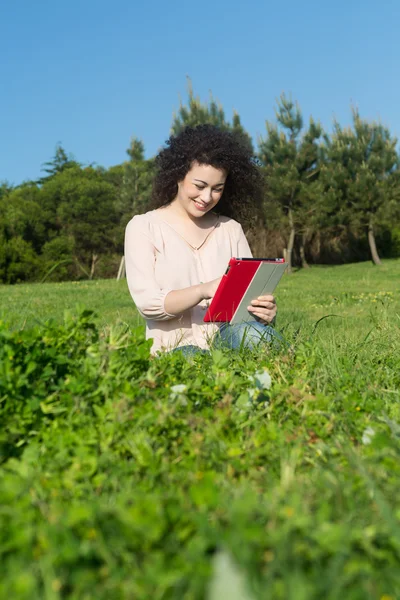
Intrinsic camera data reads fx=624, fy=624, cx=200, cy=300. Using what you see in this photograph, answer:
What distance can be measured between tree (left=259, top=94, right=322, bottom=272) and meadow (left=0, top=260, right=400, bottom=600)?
26.2 meters

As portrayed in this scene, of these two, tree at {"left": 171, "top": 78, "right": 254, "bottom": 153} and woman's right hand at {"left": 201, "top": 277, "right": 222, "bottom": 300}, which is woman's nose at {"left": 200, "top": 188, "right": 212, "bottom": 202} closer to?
woman's right hand at {"left": 201, "top": 277, "right": 222, "bottom": 300}

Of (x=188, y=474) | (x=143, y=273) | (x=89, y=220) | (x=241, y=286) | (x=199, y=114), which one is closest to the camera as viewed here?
(x=188, y=474)

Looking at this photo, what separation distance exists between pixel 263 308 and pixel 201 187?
2.76ft

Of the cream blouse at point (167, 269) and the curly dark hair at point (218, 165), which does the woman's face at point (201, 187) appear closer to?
the curly dark hair at point (218, 165)

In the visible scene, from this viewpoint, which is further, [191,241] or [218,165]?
[191,241]

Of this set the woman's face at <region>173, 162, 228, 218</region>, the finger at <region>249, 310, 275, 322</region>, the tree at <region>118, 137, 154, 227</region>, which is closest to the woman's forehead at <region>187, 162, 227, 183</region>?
the woman's face at <region>173, 162, 228, 218</region>

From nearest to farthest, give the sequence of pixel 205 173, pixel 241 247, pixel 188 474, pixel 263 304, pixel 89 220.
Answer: pixel 188 474 < pixel 263 304 < pixel 205 173 < pixel 241 247 < pixel 89 220

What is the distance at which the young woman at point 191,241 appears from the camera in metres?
3.46

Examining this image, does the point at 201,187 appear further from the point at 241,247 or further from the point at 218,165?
the point at 241,247

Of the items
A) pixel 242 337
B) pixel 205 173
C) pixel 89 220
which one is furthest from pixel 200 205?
pixel 89 220

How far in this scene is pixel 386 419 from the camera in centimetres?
186

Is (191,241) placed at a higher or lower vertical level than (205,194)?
lower

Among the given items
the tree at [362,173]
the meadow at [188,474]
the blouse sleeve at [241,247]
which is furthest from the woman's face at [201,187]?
the tree at [362,173]

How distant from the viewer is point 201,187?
12.2ft
